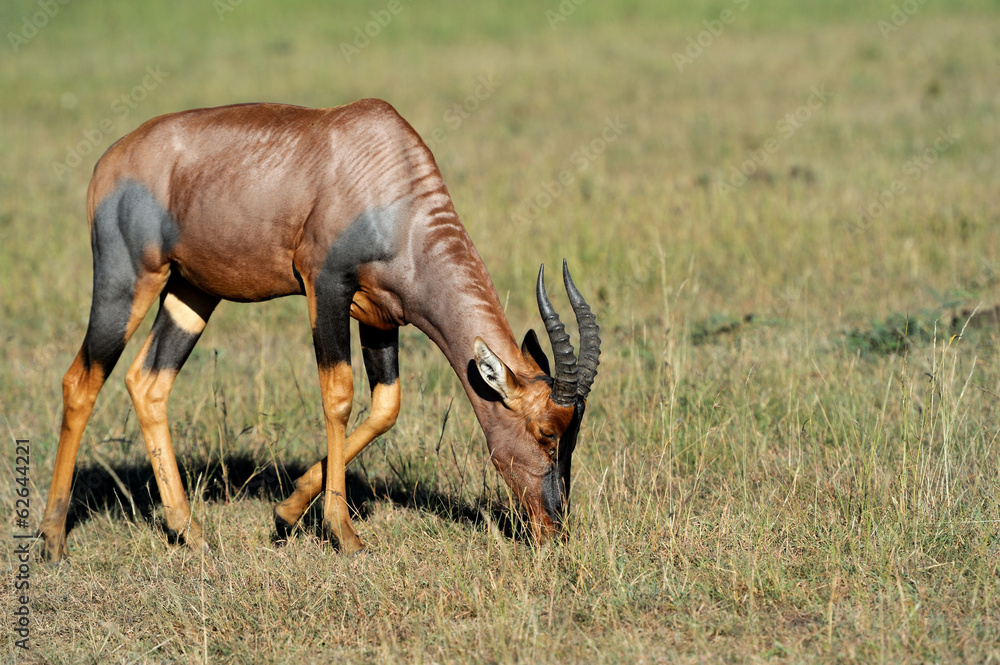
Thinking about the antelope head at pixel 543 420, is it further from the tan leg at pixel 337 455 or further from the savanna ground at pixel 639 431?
the tan leg at pixel 337 455

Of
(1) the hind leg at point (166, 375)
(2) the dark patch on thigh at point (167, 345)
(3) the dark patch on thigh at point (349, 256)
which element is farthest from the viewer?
(2) the dark patch on thigh at point (167, 345)

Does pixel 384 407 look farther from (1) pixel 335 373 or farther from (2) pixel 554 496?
(2) pixel 554 496

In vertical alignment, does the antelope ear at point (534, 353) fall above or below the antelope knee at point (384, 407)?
above

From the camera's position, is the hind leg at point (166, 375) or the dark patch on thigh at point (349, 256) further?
the hind leg at point (166, 375)

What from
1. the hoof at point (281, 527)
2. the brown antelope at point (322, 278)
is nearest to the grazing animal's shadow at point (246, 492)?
the hoof at point (281, 527)

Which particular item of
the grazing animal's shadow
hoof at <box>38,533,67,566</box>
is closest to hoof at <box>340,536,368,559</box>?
the grazing animal's shadow

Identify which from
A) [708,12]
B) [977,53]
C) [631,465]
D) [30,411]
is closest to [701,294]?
[631,465]

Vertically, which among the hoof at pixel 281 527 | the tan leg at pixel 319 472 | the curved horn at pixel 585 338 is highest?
the curved horn at pixel 585 338

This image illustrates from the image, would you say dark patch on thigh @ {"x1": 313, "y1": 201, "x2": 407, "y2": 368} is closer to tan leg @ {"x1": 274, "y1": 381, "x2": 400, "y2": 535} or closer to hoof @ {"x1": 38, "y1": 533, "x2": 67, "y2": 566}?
tan leg @ {"x1": 274, "y1": 381, "x2": 400, "y2": 535}

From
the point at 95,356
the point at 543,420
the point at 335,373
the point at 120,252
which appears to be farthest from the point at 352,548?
the point at 120,252

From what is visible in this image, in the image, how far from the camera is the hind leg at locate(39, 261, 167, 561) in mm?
5742

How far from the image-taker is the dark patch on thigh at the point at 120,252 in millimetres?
5703

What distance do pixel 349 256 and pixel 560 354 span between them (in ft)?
3.99

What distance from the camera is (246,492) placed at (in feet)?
20.6
